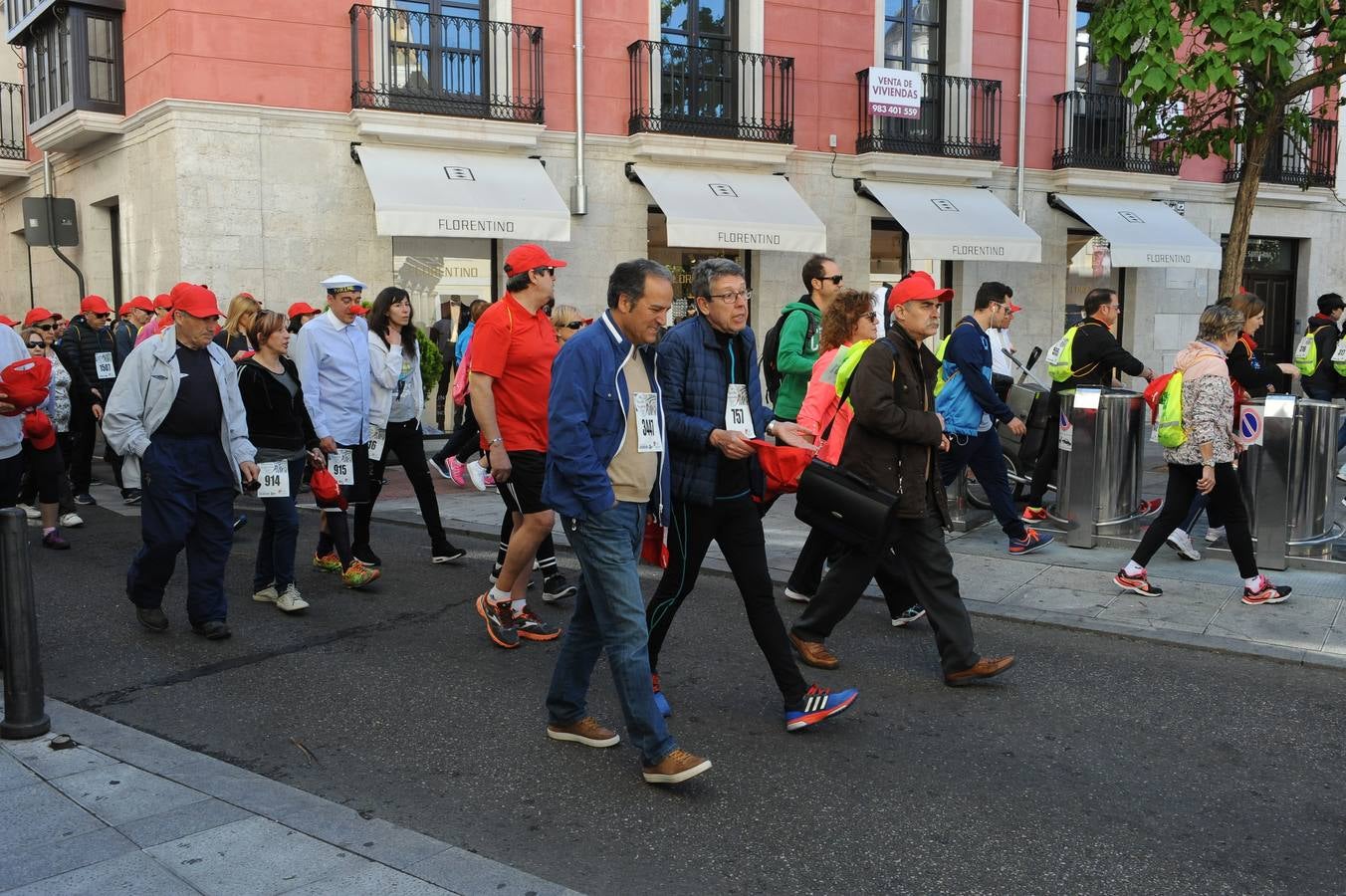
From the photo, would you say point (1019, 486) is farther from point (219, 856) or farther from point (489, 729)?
point (219, 856)

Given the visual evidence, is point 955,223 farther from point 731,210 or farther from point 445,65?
point 445,65

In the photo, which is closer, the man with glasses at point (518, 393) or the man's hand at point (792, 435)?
the man's hand at point (792, 435)

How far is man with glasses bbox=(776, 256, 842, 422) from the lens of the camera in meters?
6.71

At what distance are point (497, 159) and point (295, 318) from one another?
5.80 meters

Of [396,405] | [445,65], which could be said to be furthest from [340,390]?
[445,65]

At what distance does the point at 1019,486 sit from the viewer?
10.4 metres

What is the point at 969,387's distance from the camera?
304 inches

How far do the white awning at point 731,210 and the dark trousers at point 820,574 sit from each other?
9.32 metres

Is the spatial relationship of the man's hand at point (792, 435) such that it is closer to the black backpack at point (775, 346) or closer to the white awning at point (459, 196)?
the black backpack at point (775, 346)

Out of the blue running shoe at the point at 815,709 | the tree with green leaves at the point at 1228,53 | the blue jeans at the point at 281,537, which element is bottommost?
the blue running shoe at the point at 815,709

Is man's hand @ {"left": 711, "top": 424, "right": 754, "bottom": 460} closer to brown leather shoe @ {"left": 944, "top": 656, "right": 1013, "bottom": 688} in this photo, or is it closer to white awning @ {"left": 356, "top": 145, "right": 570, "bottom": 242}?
brown leather shoe @ {"left": 944, "top": 656, "right": 1013, "bottom": 688}

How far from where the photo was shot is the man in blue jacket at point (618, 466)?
3.95 metres

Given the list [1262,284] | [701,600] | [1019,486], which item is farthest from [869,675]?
[1262,284]

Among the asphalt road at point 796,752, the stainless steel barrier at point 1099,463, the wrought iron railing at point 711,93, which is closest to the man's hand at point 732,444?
the asphalt road at point 796,752
